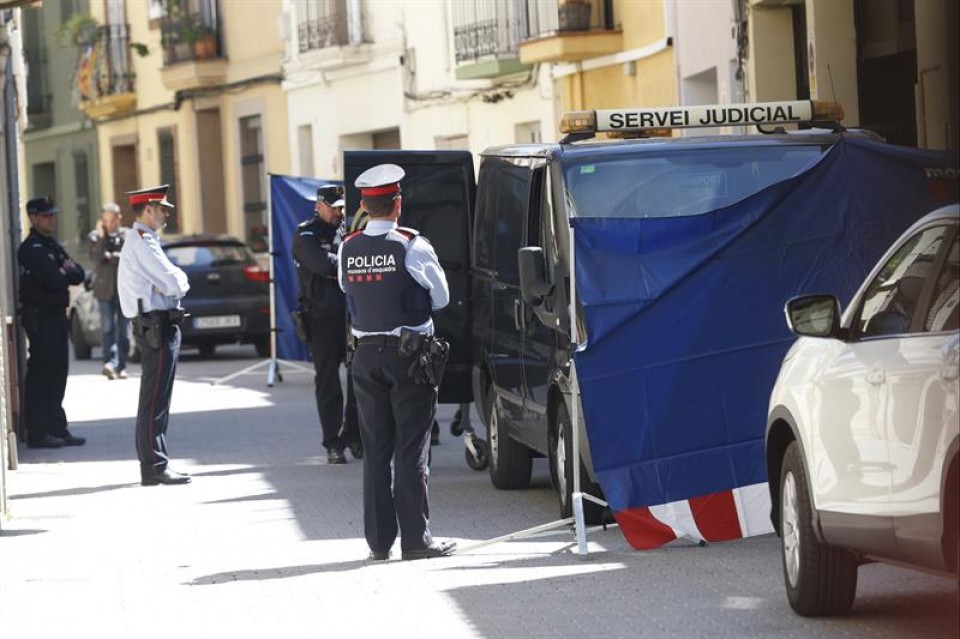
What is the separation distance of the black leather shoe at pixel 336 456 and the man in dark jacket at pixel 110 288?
1053 cm

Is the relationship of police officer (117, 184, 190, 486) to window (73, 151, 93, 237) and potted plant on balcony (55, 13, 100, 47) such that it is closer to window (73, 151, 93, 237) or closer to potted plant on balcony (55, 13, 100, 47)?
potted plant on balcony (55, 13, 100, 47)

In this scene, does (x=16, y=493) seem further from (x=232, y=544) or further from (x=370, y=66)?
(x=370, y=66)

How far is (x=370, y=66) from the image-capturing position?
110 ft

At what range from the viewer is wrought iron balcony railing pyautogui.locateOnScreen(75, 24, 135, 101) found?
137 ft

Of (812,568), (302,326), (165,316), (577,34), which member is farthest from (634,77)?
(812,568)

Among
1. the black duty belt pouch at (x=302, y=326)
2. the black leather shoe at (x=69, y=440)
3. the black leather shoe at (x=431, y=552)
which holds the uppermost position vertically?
the black duty belt pouch at (x=302, y=326)

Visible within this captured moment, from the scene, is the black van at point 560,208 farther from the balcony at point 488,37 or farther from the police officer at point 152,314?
the balcony at point 488,37

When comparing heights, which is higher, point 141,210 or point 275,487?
point 141,210

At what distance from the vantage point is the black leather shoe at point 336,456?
612 inches

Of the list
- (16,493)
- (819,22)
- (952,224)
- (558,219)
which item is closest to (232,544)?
(558,219)

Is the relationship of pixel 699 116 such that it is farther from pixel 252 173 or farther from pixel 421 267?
pixel 252 173

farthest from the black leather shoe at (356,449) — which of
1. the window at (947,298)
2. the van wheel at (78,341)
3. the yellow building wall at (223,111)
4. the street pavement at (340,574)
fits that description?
the yellow building wall at (223,111)

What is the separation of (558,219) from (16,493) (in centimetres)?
502

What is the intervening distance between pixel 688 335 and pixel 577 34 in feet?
52.8
